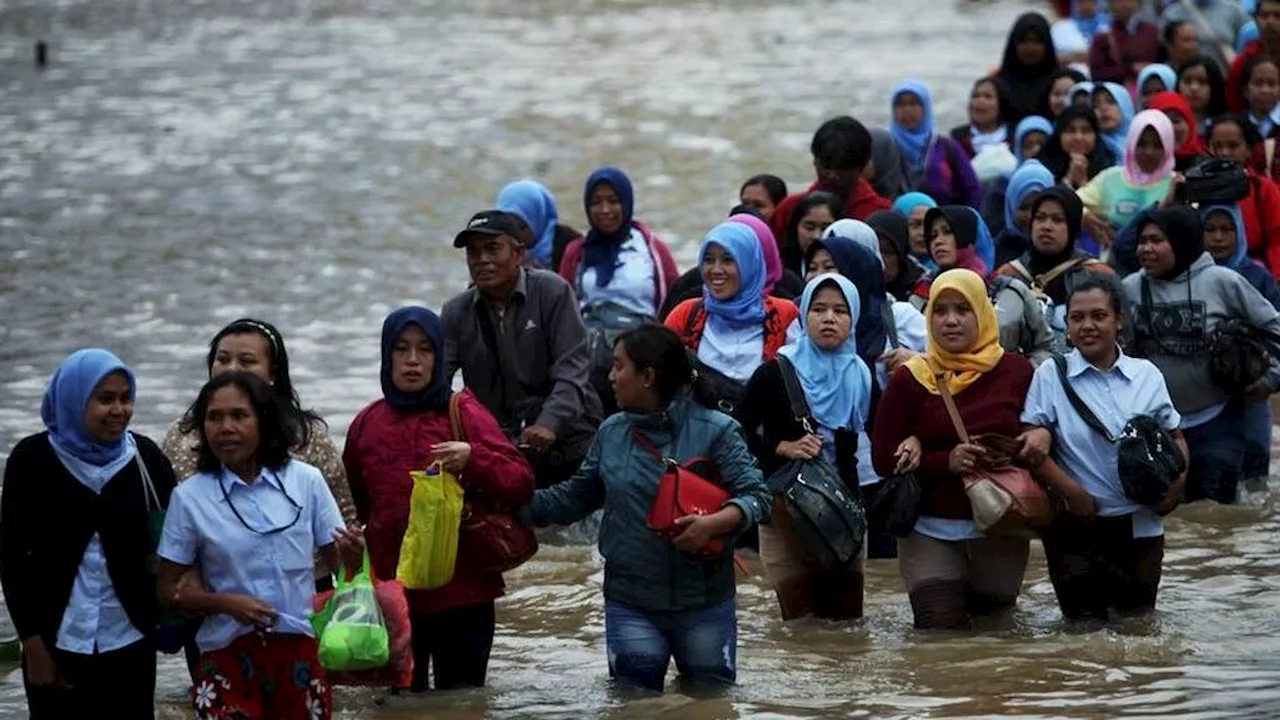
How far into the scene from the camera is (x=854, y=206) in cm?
1321

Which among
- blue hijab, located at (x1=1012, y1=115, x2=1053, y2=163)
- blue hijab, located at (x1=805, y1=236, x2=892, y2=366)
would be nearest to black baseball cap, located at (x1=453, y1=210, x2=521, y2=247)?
blue hijab, located at (x1=805, y1=236, x2=892, y2=366)

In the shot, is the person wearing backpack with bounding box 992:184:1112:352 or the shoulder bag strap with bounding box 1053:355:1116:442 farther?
the person wearing backpack with bounding box 992:184:1112:352

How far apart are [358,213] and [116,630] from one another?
49.5 ft

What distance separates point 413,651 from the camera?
8.96 meters

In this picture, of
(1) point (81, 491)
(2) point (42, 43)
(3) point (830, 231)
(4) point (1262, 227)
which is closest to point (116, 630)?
(1) point (81, 491)

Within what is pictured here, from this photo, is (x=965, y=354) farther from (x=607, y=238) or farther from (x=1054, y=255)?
(x=607, y=238)

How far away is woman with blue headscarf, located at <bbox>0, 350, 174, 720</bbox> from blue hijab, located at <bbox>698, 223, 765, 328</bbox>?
3.33 meters

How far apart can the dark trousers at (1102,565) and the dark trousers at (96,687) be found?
131 inches

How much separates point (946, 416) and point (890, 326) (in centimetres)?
138

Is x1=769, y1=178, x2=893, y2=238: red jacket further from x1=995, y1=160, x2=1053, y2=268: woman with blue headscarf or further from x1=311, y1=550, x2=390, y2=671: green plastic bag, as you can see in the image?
x1=311, y1=550, x2=390, y2=671: green plastic bag

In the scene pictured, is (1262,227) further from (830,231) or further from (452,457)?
(452,457)

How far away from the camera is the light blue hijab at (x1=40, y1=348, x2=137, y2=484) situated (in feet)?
25.4

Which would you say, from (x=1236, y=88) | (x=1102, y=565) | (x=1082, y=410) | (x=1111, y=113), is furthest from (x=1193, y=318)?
(x=1236, y=88)

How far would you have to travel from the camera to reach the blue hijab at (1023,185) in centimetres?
1309
